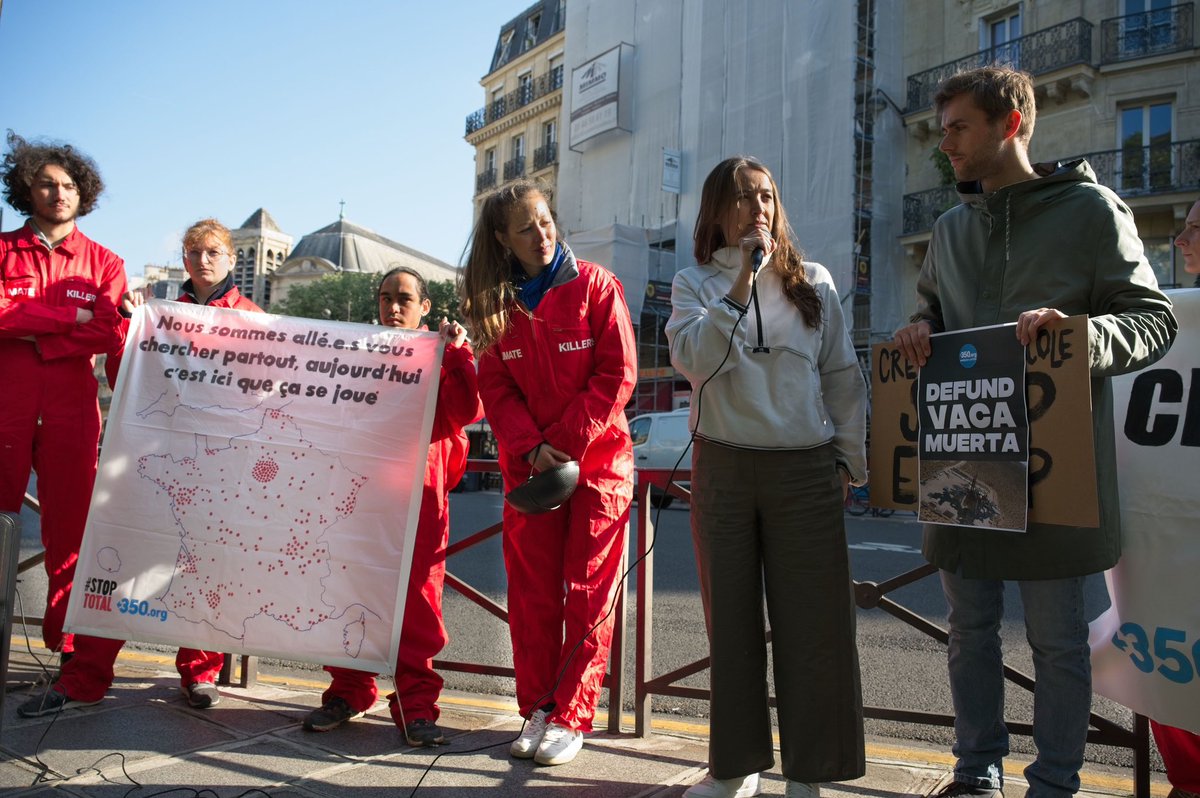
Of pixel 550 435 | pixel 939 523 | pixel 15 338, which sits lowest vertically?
pixel 939 523

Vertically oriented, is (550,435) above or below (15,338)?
below

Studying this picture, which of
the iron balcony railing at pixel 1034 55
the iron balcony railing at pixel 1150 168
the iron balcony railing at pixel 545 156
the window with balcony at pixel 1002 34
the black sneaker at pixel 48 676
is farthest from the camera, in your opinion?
the iron balcony railing at pixel 545 156

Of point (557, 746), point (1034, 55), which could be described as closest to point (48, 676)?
point (557, 746)

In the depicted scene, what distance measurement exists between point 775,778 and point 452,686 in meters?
2.24

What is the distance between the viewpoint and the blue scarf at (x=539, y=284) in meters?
3.28

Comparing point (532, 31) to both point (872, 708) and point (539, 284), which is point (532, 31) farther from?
point (872, 708)

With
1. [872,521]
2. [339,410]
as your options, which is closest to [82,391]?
[339,410]

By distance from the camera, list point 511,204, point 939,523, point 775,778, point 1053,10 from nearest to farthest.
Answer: point 939,523, point 775,778, point 511,204, point 1053,10

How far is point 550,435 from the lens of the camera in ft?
10.1

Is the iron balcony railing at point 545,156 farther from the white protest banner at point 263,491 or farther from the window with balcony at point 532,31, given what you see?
the white protest banner at point 263,491

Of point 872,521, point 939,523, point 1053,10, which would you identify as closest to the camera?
point 939,523

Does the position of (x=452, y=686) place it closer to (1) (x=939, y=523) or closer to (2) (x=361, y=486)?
(2) (x=361, y=486)

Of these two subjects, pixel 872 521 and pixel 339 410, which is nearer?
pixel 339 410

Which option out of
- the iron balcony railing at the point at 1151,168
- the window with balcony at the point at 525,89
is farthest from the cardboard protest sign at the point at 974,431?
the window with balcony at the point at 525,89
